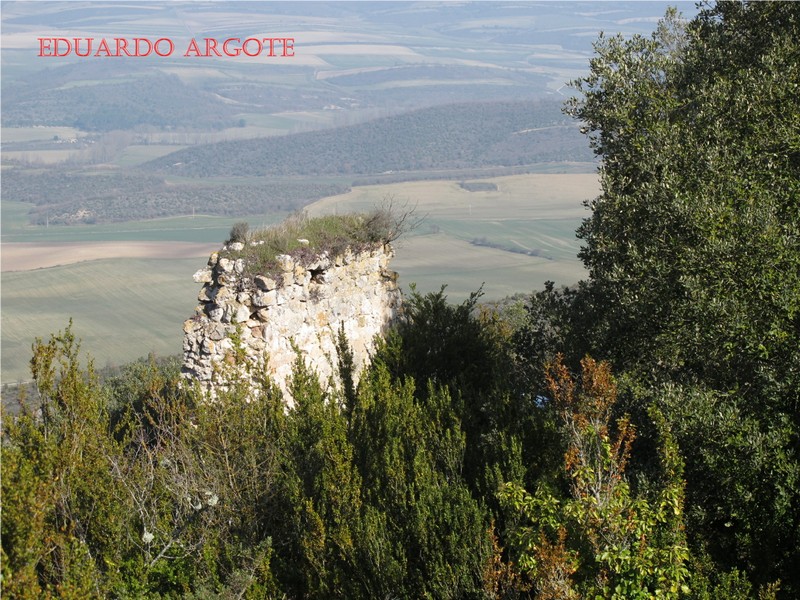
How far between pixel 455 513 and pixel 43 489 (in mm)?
3862

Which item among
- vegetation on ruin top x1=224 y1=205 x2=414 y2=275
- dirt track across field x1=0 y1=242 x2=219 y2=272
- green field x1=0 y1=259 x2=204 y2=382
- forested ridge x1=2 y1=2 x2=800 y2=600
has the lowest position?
green field x1=0 y1=259 x2=204 y2=382

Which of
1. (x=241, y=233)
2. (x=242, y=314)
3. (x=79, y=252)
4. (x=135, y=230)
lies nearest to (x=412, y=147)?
(x=135, y=230)

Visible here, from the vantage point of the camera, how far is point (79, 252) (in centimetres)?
8312

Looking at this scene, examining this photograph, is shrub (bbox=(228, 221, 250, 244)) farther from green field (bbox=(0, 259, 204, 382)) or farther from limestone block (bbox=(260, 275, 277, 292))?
green field (bbox=(0, 259, 204, 382))

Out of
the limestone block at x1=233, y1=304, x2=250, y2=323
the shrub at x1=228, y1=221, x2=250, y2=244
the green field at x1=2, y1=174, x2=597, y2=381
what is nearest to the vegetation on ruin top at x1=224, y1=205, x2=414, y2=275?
the shrub at x1=228, y1=221, x2=250, y2=244

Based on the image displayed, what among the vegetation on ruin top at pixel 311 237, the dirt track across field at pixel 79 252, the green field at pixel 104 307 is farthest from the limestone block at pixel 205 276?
the dirt track across field at pixel 79 252

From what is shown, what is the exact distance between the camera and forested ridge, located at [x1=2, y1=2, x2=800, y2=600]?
8.80 m

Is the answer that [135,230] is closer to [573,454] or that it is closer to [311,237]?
[311,237]

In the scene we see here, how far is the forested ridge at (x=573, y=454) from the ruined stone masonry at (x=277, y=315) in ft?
4.80

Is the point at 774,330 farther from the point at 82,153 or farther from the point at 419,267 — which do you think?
the point at 82,153

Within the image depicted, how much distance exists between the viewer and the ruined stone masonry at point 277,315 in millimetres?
14758

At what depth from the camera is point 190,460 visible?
1093 cm

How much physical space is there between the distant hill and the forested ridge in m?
127

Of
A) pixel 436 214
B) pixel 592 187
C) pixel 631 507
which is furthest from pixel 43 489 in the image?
pixel 592 187
